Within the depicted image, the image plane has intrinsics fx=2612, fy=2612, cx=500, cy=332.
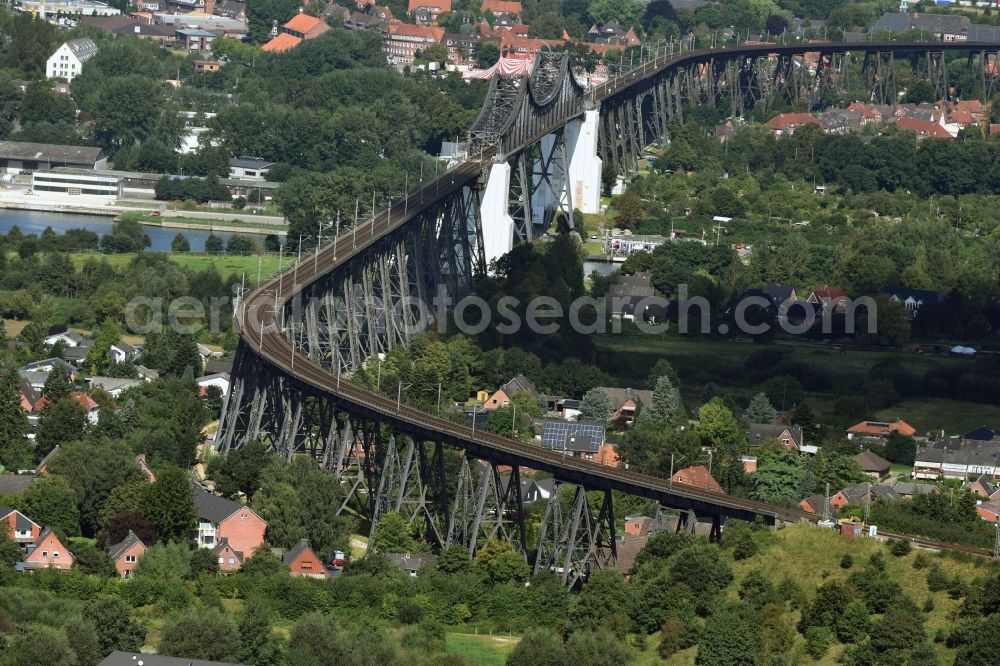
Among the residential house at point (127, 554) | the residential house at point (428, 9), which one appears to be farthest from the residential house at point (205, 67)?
the residential house at point (127, 554)

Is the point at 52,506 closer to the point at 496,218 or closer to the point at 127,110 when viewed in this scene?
the point at 496,218

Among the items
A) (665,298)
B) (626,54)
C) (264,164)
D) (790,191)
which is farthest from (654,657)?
(626,54)

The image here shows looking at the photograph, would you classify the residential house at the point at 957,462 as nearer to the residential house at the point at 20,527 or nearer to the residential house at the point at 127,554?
the residential house at the point at 127,554

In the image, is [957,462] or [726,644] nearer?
[726,644]

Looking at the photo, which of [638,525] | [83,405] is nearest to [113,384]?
[83,405]

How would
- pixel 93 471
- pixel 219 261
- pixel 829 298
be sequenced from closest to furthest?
1. pixel 93 471
2. pixel 829 298
3. pixel 219 261


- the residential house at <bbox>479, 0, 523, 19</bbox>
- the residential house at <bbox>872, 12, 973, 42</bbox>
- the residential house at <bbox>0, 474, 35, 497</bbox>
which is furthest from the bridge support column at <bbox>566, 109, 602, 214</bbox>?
the residential house at <bbox>479, 0, 523, 19</bbox>

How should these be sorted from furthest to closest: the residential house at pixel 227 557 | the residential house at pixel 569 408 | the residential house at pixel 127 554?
the residential house at pixel 569 408 → the residential house at pixel 227 557 → the residential house at pixel 127 554
